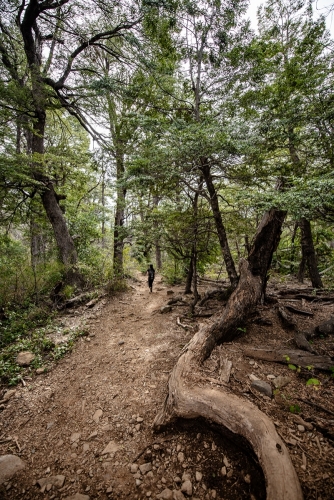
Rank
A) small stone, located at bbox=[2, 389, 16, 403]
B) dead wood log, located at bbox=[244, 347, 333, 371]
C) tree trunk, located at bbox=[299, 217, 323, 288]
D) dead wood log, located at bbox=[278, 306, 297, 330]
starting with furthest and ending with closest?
tree trunk, located at bbox=[299, 217, 323, 288] < dead wood log, located at bbox=[278, 306, 297, 330] < small stone, located at bbox=[2, 389, 16, 403] < dead wood log, located at bbox=[244, 347, 333, 371]

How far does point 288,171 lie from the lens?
4820 millimetres

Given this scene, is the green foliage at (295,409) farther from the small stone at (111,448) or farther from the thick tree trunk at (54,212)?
the thick tree trunk at (54,212)

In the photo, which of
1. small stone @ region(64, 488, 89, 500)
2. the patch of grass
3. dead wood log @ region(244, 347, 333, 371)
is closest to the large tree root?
dead wood log @ region(244, 347, 333, 371)

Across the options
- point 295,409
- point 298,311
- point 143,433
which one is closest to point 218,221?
point 298,311

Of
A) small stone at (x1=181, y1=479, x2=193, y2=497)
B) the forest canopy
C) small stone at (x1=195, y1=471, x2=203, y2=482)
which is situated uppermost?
the forest canopy

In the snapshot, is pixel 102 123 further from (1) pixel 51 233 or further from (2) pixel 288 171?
(2) pixel 288 171

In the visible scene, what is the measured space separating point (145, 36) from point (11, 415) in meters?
9.39

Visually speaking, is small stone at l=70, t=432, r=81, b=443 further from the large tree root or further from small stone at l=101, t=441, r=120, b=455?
the large tree root

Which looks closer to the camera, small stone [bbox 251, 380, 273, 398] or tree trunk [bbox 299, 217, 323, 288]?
small stone [bbox 251, 380, 273, 398]

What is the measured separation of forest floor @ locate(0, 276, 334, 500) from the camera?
1.91 m

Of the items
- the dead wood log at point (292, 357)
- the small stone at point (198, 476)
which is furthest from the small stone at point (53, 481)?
the dead wood log at point (292, 357)

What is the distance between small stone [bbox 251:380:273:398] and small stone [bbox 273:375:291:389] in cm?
16

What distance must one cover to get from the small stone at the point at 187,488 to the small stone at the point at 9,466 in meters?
1.91

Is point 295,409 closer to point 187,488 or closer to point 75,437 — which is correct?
point 187,488
